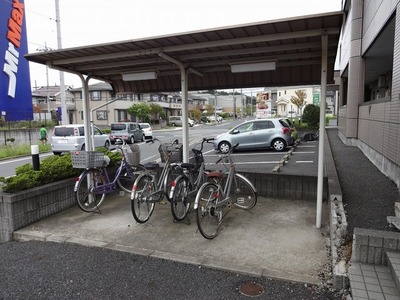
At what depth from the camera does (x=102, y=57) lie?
16.3 feet

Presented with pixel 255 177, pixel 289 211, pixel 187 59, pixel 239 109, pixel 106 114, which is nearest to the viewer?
pixel 289 211

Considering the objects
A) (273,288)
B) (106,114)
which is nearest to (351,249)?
(273,288)

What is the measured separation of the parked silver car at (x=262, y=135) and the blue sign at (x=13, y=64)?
1091cm

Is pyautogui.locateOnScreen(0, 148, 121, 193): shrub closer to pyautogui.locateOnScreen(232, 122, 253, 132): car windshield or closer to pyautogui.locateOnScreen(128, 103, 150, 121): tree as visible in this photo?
pyautogui.locateOnScreen(232, 122, 253, 132): car windshield

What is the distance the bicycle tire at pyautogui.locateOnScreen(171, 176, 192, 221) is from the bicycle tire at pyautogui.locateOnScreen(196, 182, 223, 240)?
43cm

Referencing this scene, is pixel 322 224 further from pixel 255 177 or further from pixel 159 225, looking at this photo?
pixel 159 225

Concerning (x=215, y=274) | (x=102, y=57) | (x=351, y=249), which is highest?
(x=102, y=57)

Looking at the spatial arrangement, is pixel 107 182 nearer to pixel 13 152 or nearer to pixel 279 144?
pixel 279 144

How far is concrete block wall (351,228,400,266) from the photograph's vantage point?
109 inches

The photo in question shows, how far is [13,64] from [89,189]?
1376 centimetres

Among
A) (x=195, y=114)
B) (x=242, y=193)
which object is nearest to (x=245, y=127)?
(x=242, y=193)

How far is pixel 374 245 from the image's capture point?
280 cm

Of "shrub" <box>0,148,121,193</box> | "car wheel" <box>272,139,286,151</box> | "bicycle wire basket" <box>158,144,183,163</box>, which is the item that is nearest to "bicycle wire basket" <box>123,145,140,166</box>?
"bicycle wire basket" <box>158,144,183,163</box>

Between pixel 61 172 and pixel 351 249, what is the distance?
457cm
